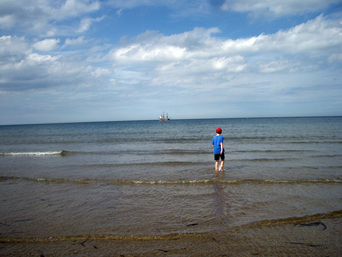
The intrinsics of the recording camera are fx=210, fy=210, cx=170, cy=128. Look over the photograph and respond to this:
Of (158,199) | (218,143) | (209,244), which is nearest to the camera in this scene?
(209,244)

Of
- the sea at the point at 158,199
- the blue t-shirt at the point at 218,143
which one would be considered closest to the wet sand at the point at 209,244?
the sea at the point at 158,199

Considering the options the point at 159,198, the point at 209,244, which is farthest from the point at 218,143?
the point at 209,244

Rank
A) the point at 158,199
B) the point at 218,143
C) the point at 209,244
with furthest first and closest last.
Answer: the point at 218,143 < the point at 158,199 < the point at 209,244

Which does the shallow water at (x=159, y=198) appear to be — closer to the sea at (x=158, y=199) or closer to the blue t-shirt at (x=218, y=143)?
the sea at (x=158, y=199)

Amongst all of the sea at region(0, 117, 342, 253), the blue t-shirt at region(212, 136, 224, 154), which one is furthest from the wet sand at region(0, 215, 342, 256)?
the blue t-shirt at region(212, 136, 224, 154)

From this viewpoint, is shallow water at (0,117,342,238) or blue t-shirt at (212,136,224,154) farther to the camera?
blue t-shirt at (212,136,224,154)

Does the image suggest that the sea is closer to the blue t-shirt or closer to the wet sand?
the wet sand

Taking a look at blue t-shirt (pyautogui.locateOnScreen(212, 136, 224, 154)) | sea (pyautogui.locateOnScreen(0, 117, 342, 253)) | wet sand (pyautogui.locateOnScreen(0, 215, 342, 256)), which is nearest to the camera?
wet sand (pyautogui.locateOnScreen(0, 215, 342, 256))

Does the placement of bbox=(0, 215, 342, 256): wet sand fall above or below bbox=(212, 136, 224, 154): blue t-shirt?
below

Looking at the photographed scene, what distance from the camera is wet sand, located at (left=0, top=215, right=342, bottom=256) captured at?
13.1ft

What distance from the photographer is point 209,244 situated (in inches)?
167

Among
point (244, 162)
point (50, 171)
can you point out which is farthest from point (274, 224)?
point (50, 171)

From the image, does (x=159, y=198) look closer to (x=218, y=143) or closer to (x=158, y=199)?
(x=158, y=199)

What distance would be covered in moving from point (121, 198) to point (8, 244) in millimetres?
3162
